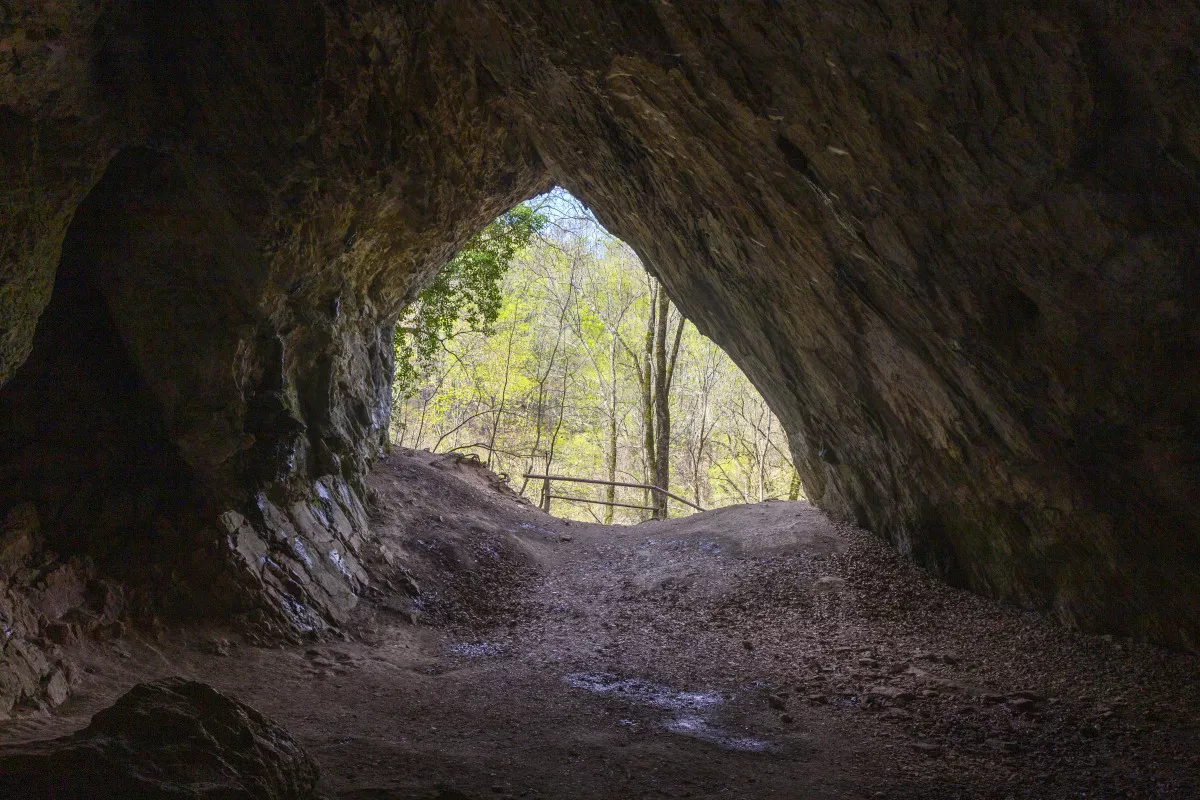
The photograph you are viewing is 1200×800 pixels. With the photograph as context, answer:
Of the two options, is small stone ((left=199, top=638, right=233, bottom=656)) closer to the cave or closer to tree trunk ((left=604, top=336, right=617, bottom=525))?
the cave

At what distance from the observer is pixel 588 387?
87.0 ft

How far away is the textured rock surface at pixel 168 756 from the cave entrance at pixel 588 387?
38.0ft

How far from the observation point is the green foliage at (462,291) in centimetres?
1391

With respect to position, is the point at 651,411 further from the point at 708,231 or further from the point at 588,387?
the point at 708,231

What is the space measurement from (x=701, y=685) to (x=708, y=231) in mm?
4175

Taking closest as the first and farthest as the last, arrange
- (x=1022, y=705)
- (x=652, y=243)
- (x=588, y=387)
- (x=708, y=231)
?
(x=1022, y=705)
(x=708, y=231)
(x=652, y=243)
(x=588, y=387)

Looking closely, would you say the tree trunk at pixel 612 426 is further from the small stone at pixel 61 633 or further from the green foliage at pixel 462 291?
the small stone at pixel 61 633

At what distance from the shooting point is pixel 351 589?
7496 millimetres

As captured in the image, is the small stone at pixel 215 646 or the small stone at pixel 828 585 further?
the small stone at pixel 828 585

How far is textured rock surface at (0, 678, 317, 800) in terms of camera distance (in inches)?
102

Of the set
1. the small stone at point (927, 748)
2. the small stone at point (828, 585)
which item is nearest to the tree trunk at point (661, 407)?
the small stone at point (828, 585)

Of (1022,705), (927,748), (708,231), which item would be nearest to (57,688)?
(927,748)

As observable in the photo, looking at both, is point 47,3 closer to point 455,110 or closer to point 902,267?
point 455,110

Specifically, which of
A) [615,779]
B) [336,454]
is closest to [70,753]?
[615,779]
